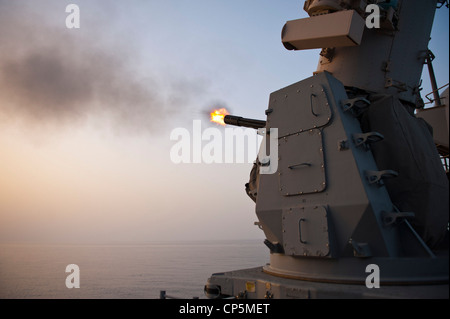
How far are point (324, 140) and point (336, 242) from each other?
54.6 inches

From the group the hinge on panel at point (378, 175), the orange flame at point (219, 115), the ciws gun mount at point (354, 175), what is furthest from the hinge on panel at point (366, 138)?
the orange flame at point (219, 115)

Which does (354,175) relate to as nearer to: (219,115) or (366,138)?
(366,138)

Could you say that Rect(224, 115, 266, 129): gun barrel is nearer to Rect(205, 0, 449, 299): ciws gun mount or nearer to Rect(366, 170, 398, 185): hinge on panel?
Rect(205, 0, 449, 299): ciws gun mount

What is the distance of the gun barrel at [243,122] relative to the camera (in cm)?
755

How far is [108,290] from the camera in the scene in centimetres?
2700

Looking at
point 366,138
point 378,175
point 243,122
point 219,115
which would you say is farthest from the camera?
point 219,115

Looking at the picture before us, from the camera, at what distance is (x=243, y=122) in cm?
777

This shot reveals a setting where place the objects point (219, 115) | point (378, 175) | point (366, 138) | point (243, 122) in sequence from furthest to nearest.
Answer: point (219, 115), point (243, 122), point (366, 138), point (378, 175)

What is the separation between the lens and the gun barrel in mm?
7549

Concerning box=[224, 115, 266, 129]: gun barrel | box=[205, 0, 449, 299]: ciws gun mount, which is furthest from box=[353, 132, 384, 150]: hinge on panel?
box=[224, 115, 266, 129]: gun barrel

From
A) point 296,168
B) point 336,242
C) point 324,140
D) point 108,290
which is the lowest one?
point 108,290

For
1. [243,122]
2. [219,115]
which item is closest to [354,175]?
[243,122]

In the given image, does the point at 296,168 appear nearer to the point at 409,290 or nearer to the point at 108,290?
the point at 409,290
